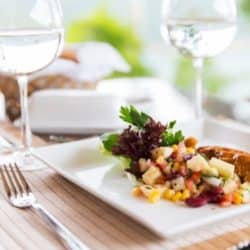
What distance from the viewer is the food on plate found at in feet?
2.30

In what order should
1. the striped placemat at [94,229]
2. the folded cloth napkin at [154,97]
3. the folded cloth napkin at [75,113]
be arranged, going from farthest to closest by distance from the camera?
the folded cloth napkin at [154,97]
the folded cloth napkin at [75,113]
the striped placemat at [94,229]

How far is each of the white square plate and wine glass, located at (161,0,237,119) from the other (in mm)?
197

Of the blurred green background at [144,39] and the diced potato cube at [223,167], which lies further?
the blurred green background at [144,39]

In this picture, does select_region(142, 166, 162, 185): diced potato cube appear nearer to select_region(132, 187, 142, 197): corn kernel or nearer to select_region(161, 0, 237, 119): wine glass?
select_region(132, 187, 142, 197): corn kernel

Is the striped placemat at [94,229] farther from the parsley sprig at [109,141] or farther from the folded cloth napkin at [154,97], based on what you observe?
the folded cloth napkin at [154,97]

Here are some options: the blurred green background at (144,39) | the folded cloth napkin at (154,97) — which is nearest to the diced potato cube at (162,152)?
the folded cloth napkin at (154,97)

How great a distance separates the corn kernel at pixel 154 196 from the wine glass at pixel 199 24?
20.0 inches

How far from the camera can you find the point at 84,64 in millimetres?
1312

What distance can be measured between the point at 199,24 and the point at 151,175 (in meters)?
0.53

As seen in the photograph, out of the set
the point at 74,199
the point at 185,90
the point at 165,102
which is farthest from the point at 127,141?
the point at 185,90

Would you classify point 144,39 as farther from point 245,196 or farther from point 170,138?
point 245,196

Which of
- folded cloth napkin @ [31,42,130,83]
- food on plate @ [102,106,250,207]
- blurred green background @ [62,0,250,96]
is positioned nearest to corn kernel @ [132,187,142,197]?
food on plate @ [102,106,250,207]

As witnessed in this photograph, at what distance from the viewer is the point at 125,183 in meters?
0.79

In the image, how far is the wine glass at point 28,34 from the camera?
2.95 ft
